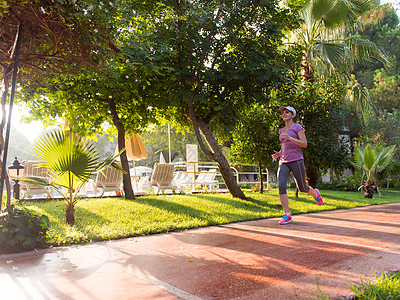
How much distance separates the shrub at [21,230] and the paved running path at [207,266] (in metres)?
0.16

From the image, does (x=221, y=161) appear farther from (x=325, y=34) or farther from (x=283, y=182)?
(x=325, y=34)

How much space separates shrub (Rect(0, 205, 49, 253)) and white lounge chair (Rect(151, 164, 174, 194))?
6878 millimetres

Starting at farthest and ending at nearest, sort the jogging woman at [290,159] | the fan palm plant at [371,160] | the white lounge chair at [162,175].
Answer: the fan palm plant at [371,160] → the white lounge chair at [162,175] → the jogging woman at [290,159]

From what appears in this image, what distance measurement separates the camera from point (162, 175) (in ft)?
37.3

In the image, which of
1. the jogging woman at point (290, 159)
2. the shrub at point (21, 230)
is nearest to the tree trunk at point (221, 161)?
the jogging woman at point (290, 159)

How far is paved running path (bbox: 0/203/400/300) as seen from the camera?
2512 millimetres

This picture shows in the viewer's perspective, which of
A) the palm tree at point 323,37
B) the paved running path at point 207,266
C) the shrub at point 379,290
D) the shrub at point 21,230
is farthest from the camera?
the palm tree at point 323,37

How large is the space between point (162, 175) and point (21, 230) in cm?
750

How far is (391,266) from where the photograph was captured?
9.97ft

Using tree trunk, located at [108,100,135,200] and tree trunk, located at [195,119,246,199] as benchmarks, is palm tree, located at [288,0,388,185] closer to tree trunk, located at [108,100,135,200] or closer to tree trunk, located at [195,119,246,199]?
tree trunk, located at [195,119,246,199]

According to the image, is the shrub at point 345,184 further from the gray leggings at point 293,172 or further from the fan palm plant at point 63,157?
the fan palm plant at point 63,157

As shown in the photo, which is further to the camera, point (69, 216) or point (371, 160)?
point (371, 160)

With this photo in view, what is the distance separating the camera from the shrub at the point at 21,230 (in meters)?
3.84

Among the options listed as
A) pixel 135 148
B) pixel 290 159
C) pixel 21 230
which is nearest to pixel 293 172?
pixel 290 159
